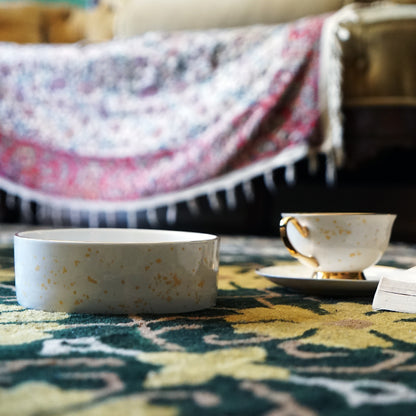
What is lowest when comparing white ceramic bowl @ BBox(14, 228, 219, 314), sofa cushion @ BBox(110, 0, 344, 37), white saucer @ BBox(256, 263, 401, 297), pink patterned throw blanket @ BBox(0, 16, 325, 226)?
white saucer @ BBox(256, 263, 401, 297)

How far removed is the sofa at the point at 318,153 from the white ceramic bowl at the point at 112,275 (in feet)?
3.52

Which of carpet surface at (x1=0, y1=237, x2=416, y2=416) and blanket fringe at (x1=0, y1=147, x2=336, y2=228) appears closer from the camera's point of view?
carpet surface at (x1=0, y1=237, x2=416, y2=416)

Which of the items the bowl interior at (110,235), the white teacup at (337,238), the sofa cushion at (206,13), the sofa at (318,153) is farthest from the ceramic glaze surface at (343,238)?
the sofa cushion at (206,13)

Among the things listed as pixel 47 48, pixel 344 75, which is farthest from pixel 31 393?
pixel 47 48

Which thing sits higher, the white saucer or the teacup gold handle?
the teacup gold handle

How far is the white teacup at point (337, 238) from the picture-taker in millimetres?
707

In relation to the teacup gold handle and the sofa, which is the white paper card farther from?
the sofa

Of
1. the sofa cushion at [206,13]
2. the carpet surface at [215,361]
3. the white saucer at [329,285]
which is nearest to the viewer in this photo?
the carpet surface at [215,361]

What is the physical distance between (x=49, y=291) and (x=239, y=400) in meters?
0.27

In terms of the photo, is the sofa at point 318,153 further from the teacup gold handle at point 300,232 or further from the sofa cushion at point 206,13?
the teacup gold handle at point 300,232

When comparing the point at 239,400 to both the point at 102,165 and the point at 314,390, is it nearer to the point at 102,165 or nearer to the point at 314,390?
the point at 314,390

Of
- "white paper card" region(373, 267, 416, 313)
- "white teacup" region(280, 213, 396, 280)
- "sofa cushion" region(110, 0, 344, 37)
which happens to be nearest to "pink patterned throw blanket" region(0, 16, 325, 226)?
"sofa cushion" region(110, 0, 344, 37)

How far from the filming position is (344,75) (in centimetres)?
157

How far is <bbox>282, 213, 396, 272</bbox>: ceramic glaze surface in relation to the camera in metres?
0.71
